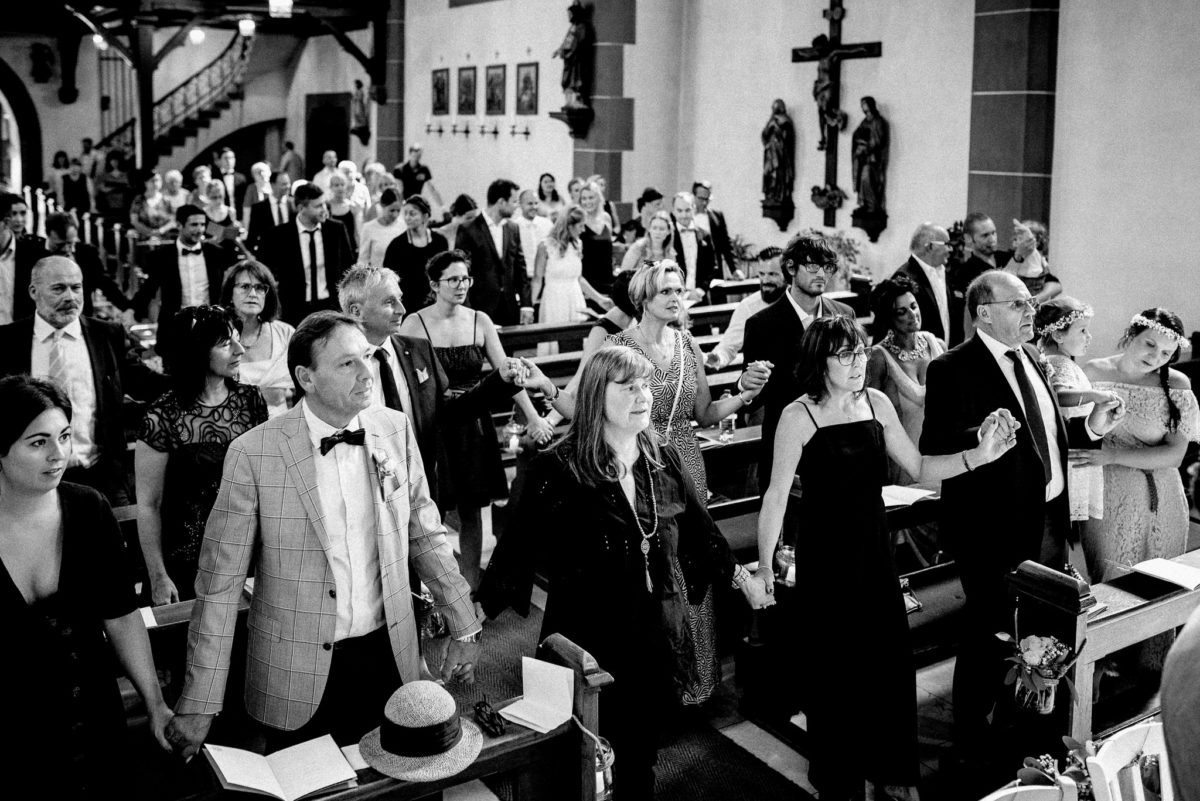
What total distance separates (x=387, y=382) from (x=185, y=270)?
3408 mm

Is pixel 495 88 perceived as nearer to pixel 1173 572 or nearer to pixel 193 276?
pixel 193 276

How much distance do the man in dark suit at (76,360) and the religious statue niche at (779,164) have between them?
29.0 feet

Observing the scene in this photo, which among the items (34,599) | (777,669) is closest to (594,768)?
(34,599)

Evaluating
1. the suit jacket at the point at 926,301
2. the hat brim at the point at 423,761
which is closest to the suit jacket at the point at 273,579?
the hat brim at the point at 423,761

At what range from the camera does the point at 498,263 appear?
873cm

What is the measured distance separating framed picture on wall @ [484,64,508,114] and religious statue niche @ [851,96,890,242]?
6.43m

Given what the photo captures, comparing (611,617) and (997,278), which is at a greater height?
(997,278)

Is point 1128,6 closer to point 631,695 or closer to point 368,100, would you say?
point 631,695

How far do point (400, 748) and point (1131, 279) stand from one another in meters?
8.37

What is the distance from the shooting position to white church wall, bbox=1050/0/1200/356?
8945 millimetres

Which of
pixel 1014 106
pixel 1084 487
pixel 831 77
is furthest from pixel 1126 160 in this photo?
pixel 1084 487

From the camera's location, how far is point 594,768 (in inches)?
104

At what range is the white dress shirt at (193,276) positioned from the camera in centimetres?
699

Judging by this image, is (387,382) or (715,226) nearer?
(387,382)
